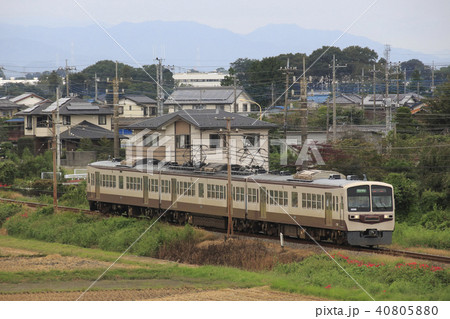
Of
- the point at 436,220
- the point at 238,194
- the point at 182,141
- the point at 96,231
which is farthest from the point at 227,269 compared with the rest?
the point at 182,141

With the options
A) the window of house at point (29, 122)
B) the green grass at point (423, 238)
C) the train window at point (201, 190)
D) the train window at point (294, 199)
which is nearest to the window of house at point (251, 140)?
the train window at point (201, 190)

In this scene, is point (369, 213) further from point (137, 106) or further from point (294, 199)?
point (137, 106)

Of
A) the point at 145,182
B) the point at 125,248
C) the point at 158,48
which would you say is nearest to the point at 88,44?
the point at 158,48

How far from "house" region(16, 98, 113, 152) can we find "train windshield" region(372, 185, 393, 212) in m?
42.6

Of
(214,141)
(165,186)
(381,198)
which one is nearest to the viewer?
(381,198)

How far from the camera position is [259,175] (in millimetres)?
27297

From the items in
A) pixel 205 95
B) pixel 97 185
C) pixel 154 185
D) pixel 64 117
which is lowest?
pixel 97 185

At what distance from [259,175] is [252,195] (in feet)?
2.96

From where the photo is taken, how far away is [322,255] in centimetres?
2109

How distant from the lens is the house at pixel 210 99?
6869cm

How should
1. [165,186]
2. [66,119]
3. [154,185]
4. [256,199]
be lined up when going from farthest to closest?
[66,119]
[154,185]
[165,186]
[256,199]

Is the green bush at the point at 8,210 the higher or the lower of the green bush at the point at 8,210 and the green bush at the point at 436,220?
the lower

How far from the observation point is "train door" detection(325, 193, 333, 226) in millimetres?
23578

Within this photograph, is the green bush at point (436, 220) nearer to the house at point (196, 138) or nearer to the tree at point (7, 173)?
the house at point (196, 138)
